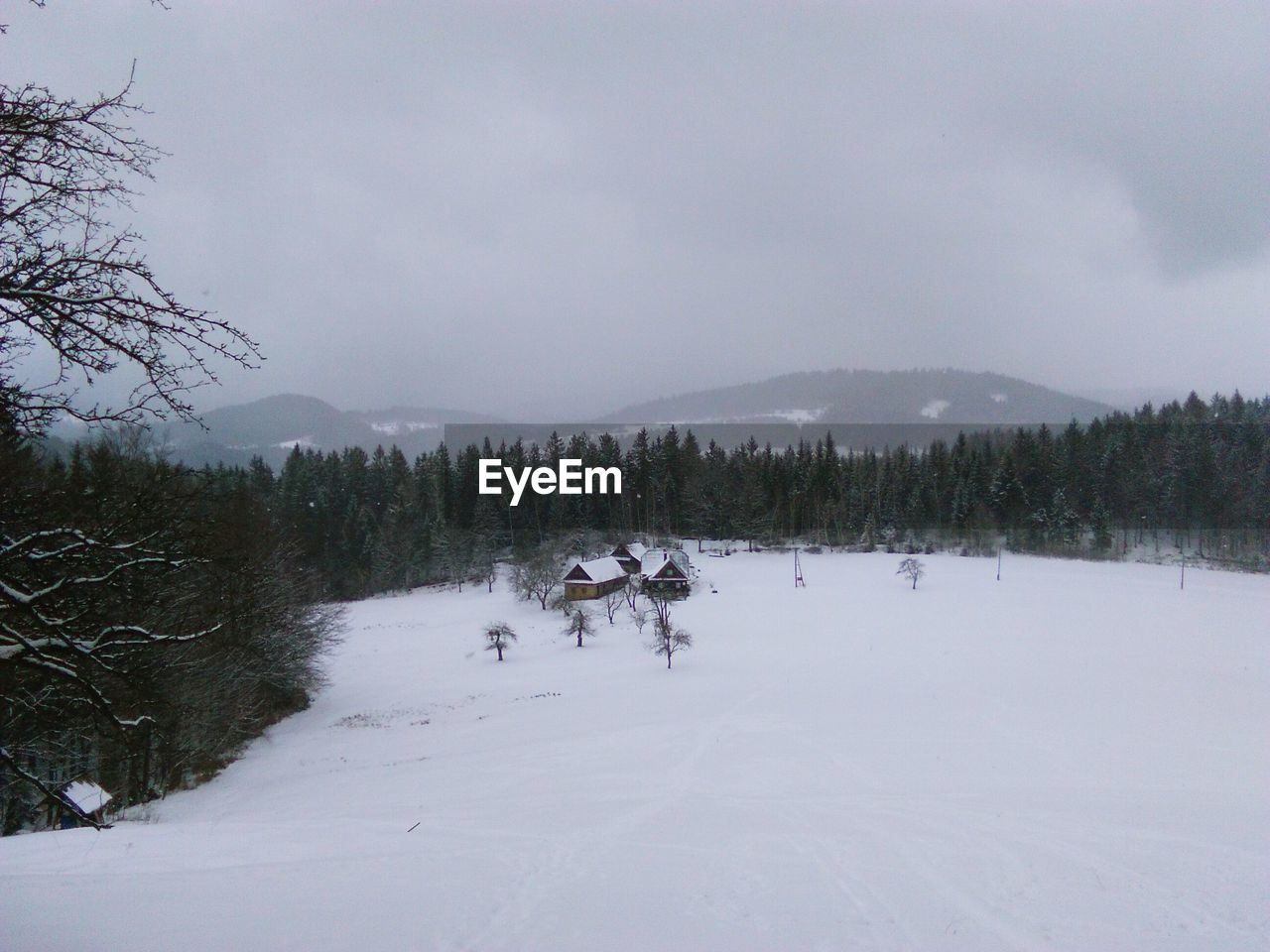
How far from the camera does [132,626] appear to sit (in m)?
4.68

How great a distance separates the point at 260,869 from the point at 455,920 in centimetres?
258

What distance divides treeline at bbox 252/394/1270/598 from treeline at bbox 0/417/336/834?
3647 cm

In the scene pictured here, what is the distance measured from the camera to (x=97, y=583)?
4344 mm

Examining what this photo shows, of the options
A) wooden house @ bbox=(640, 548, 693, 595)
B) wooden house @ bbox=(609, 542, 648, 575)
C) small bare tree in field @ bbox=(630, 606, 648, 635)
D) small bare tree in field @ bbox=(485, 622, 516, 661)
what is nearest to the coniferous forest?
wooden house @ bbox=(609, 542, 648, 575)

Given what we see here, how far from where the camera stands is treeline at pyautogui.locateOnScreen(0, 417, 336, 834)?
4.33 m

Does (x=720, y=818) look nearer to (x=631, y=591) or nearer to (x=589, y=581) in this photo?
(x=631, y=591)

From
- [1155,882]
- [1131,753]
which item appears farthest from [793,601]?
[1155,882]

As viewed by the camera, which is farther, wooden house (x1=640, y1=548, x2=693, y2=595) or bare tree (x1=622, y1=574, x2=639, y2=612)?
wooden house (x1=640, y1=548, x2=693, y2=595)

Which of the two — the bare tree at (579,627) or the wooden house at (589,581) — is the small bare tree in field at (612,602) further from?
the bare tree at (579,627)

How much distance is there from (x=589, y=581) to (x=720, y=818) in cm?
4185

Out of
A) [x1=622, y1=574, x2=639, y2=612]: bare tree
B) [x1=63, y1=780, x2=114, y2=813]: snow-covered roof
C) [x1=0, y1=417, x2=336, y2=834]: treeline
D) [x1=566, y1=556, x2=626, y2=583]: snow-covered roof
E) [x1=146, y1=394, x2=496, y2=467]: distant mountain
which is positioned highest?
[x1=146, y1=394, x2=496, y2=467]: distant mountain
